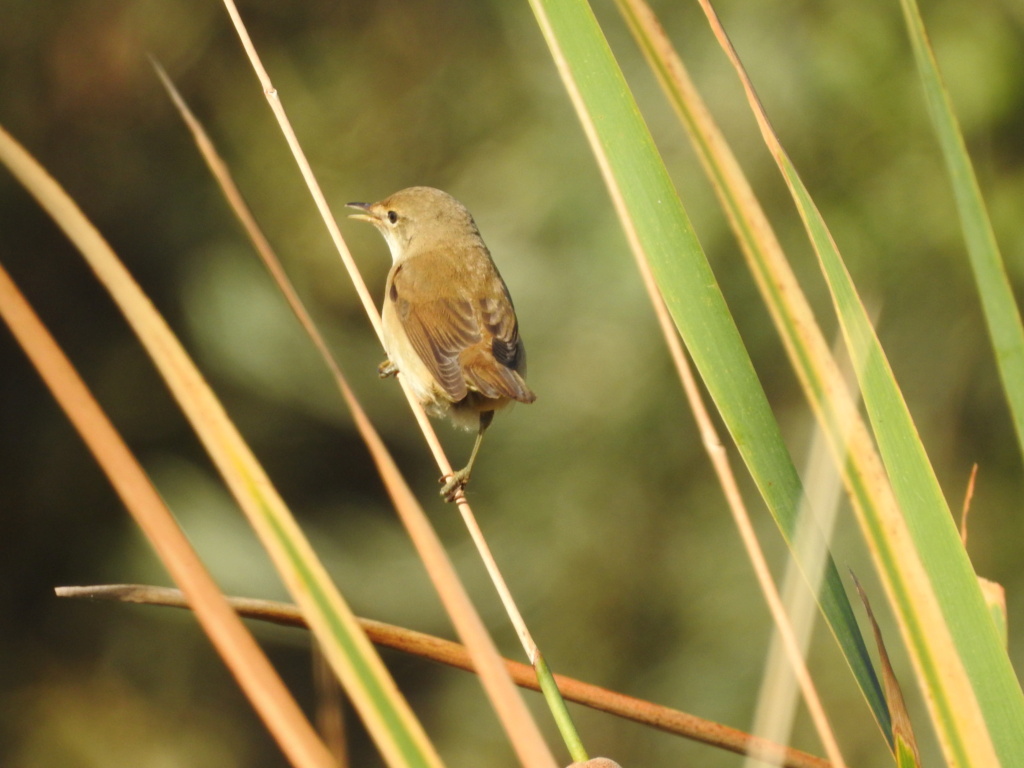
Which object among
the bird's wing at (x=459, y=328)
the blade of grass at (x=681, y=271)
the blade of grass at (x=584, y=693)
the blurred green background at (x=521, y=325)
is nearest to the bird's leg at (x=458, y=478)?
the bird's wing at (x=459, y=328)

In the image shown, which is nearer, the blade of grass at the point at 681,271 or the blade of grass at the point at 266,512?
the blade of grass at the point at 266,512

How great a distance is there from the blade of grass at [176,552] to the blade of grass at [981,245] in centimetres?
95

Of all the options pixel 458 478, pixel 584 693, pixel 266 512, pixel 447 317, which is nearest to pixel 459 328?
pixel 447 317

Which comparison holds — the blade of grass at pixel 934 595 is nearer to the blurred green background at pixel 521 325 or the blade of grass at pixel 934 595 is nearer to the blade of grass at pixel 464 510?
the blade of grass at pixel 464 510

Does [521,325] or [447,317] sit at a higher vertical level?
[447,317]

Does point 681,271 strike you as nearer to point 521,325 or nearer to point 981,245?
point 981,245

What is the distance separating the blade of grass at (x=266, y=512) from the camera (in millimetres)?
955

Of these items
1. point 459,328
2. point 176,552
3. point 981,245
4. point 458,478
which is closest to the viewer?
point 176,552

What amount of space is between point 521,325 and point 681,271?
367cm

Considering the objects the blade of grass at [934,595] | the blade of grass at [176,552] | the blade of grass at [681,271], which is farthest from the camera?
the blade of grass at [681,271]

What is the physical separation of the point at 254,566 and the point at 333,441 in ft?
3.12

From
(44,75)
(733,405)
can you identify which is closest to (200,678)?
(44,75)

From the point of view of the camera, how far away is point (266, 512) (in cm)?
103

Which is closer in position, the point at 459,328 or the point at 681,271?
the point at 681,271
